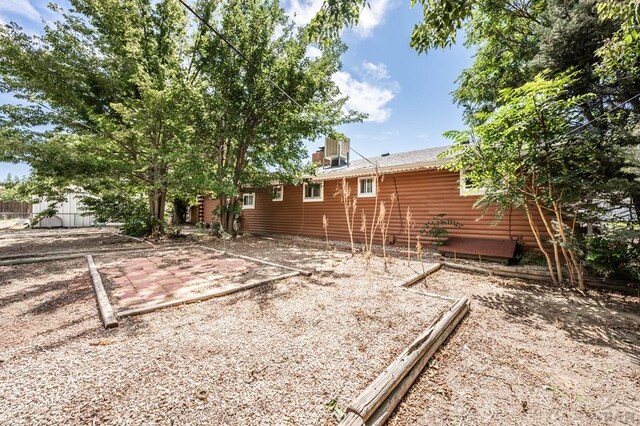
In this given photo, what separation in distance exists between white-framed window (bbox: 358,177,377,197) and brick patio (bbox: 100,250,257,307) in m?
5.33

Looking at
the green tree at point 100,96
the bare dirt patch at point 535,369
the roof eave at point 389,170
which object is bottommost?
the bare dirt patch at point 535,369

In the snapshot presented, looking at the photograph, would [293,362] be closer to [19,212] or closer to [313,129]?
[313,129]

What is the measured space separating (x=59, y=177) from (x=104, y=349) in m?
8.81

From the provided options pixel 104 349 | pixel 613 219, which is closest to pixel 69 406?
pixel 104 349

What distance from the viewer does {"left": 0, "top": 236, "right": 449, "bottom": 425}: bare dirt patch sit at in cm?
152

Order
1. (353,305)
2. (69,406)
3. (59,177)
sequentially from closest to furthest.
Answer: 1. (69,406)
2. (353,305)
3. (59,177)

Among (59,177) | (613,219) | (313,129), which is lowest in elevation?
(613,219)

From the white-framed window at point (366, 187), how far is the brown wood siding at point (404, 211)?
203 millimetres

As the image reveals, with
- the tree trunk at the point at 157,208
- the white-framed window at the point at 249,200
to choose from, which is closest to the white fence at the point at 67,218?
the tree trunk at the point at 157,208

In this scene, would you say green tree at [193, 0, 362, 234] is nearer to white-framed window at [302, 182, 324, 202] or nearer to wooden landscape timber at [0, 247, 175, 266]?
white-framed window at [302, 182, 324, 202]

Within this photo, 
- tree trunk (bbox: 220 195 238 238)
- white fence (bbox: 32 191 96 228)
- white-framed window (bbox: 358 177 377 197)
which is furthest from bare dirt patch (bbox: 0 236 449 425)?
white fence (bbox: 32 191 96 228)

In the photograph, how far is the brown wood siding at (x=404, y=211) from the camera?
6.85m

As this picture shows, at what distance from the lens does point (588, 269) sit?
4.95 m

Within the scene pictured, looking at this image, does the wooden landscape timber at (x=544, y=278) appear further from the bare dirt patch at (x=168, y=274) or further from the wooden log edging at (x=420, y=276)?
the bare dirt patch at (x=168, y=274)
